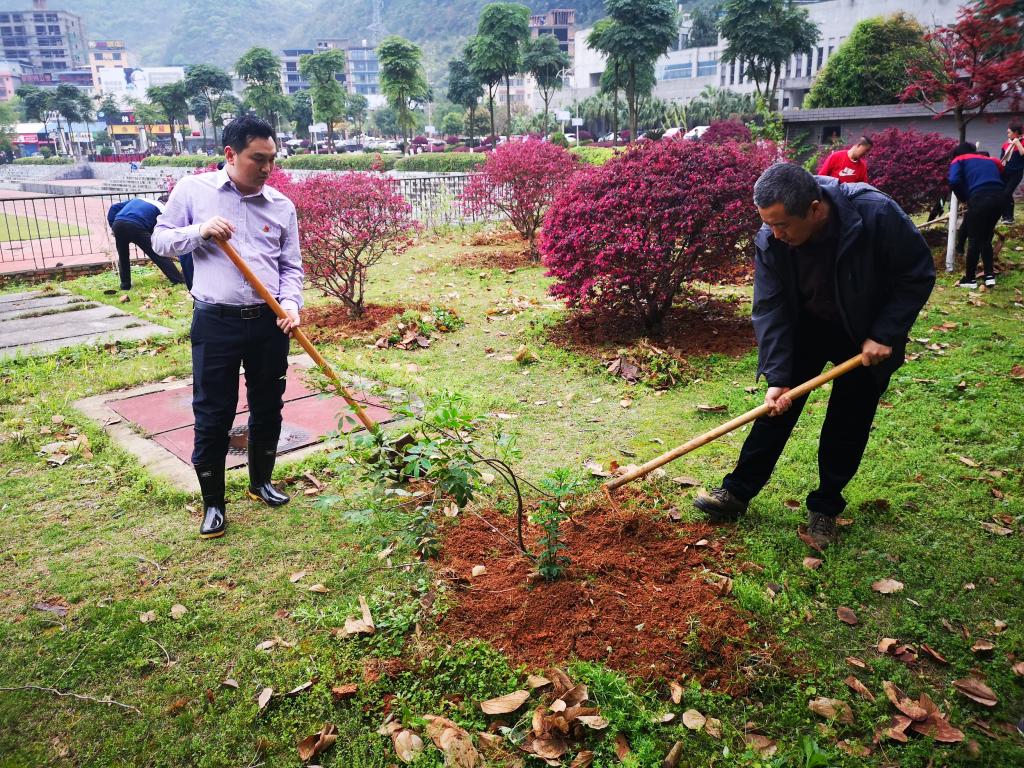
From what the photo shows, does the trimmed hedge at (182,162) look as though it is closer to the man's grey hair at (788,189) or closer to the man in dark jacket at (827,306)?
the man in dark jacket at (827,306)

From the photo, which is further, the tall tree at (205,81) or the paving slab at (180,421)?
the tall tree at (205,81)

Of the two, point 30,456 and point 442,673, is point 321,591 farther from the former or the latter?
point 30,456

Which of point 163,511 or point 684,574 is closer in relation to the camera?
point 684,574

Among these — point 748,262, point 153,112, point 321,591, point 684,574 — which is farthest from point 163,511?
point 153,112

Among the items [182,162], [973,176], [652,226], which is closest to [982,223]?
[973,176]

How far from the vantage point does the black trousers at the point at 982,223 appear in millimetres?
7973

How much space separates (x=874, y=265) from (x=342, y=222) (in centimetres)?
Result: 602

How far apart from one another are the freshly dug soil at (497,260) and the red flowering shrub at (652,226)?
3792 mm

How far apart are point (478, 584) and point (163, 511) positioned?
198 cm

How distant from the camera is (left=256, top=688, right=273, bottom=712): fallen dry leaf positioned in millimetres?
2588

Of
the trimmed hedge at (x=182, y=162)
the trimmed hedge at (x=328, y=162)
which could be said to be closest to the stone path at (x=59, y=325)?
the trimmed hedge at (x=328, y=162)

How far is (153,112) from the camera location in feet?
293

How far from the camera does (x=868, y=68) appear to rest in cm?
2539

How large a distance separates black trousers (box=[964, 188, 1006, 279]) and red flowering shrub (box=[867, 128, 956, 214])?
245 centimetres
